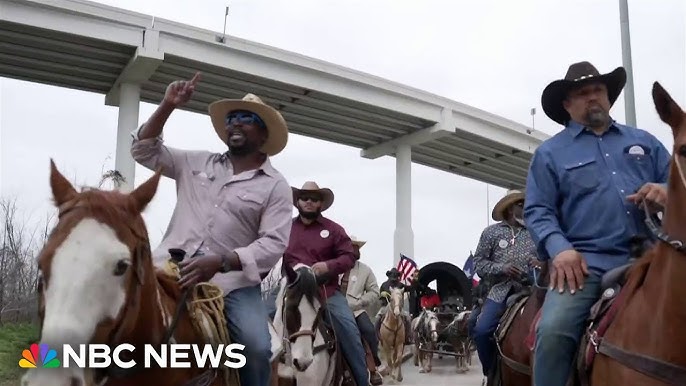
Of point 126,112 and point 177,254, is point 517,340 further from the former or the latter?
point 126,112

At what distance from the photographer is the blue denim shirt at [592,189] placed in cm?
420

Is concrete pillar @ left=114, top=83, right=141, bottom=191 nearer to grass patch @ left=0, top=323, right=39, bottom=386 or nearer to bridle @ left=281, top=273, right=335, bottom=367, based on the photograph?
grass patch @ left=0, top=323, right=39, bottom=386

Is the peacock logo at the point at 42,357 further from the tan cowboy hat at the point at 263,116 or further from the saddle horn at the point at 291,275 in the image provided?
the saddle horn at the point at 291,275

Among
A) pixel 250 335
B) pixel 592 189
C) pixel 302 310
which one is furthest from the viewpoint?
pixel 302 310

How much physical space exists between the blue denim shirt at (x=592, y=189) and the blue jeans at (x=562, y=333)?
22 cm

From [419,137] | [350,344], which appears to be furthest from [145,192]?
[419,137]

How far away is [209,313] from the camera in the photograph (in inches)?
159

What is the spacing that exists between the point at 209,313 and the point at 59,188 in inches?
52.1

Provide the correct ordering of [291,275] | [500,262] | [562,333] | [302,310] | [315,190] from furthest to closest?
1. [315,190]
2. [500,262]
3. [291,275]
4. [302,310]
5. [562,333]

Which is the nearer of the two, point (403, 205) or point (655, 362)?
point (655, 362)

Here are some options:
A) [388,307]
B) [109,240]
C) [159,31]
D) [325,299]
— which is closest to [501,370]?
[325,299]

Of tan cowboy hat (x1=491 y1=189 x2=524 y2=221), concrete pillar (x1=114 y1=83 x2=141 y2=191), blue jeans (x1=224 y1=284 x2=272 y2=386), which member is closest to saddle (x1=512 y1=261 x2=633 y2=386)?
blue jeans (x1=224 y1=284 x2=272 y2=386)

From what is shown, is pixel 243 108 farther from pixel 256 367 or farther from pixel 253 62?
pixel 253 62

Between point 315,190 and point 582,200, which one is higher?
point 315,190
